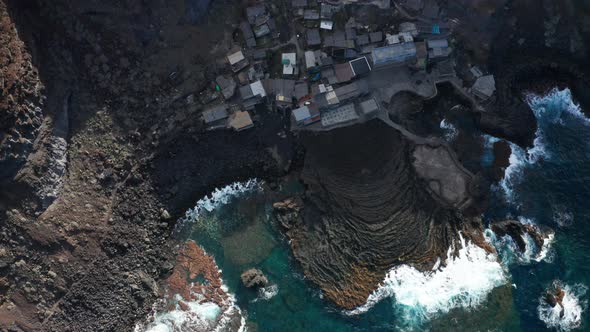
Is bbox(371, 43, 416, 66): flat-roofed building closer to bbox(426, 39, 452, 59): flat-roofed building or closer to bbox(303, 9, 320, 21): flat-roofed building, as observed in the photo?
bbox(426, 39, 452, 59): flat-roofed building

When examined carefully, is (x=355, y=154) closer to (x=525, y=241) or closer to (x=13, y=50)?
(x=525, y=241)

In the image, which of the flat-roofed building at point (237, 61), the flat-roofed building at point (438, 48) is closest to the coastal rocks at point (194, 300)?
the flat-roofed building at point (237, 61)

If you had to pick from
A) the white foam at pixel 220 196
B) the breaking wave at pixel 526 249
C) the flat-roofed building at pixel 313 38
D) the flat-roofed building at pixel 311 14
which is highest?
the flat-roofed building at pixel 311 14

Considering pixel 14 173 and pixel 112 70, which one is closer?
pixel 14 173

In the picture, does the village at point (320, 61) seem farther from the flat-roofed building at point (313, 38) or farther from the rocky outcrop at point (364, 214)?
the rocky outcrop at point (364, 214)

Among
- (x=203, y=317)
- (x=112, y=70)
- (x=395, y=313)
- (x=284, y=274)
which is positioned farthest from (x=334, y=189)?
(x=112, y=70)
